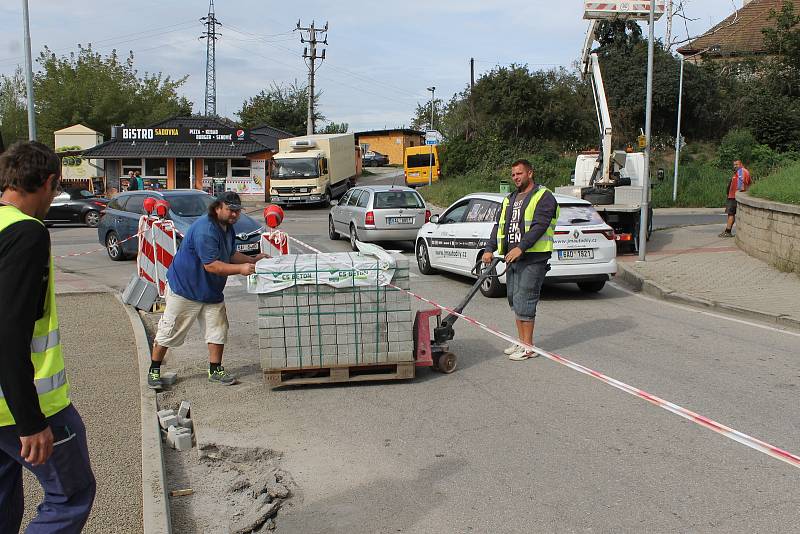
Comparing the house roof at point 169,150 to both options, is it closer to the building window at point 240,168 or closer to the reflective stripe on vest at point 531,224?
the building window at point 240,168

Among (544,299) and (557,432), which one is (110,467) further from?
(544,299)

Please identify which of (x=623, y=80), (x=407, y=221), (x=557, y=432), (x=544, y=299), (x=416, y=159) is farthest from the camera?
(x=416, y=159)

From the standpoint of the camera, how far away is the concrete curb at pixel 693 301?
32.2 ft

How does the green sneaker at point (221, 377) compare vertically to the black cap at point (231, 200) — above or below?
below

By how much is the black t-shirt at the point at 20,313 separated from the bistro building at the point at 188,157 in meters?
39.6

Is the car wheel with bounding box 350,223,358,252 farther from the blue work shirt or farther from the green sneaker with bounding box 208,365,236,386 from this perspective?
the blue work shirt

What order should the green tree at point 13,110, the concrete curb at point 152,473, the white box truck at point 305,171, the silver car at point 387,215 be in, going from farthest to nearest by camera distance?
the green tree at point 13,110
the white box truck at point 305,171
the silver car at point 387,215
the concrete curb at point 152,473

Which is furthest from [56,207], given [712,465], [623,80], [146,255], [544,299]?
[623,80]

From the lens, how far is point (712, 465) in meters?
5.05

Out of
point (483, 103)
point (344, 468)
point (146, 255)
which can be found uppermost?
point (483, 103)

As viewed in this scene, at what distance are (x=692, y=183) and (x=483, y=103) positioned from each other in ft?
56.4

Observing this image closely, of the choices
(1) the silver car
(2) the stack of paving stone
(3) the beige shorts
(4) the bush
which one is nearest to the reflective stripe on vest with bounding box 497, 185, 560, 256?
(2) the stack of paving stone

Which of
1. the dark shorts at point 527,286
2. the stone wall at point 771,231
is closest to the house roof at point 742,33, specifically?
the stone wall at point 771,231

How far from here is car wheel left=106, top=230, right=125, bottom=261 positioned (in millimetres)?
17531
